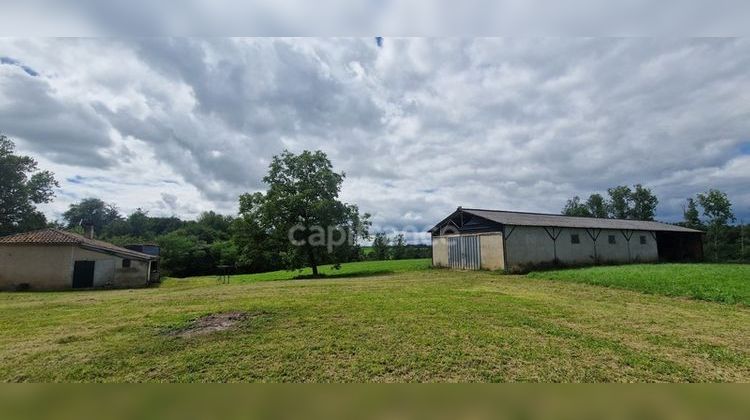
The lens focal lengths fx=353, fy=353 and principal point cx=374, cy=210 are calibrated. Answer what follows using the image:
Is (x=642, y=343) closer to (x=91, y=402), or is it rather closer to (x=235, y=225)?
(x=91, y=402)

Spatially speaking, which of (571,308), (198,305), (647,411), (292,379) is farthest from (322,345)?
(571,308)

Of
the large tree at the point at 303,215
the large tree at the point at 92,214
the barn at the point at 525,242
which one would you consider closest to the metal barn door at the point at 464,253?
the barn at the point at 525,242

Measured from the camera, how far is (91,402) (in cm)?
306

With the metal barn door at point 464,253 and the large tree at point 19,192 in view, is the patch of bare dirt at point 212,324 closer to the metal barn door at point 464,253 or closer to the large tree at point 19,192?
the metal barn door at point 464,253

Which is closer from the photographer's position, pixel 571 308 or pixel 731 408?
pixel 731 408

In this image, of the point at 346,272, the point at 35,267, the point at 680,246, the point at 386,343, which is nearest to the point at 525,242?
the point at 346,272

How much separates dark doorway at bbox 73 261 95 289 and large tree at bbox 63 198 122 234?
223 feet

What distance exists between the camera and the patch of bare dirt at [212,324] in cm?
622

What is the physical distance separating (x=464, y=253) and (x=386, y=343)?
1967 centimetres

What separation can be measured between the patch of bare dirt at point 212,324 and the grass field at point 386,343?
8 centimetres

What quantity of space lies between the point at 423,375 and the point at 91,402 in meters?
3.19

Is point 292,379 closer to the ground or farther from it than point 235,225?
closer to the ground

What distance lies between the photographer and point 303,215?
2527 cm

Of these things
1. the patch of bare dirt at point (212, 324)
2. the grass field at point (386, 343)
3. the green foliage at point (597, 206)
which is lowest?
the grass field at point (386, 343)
